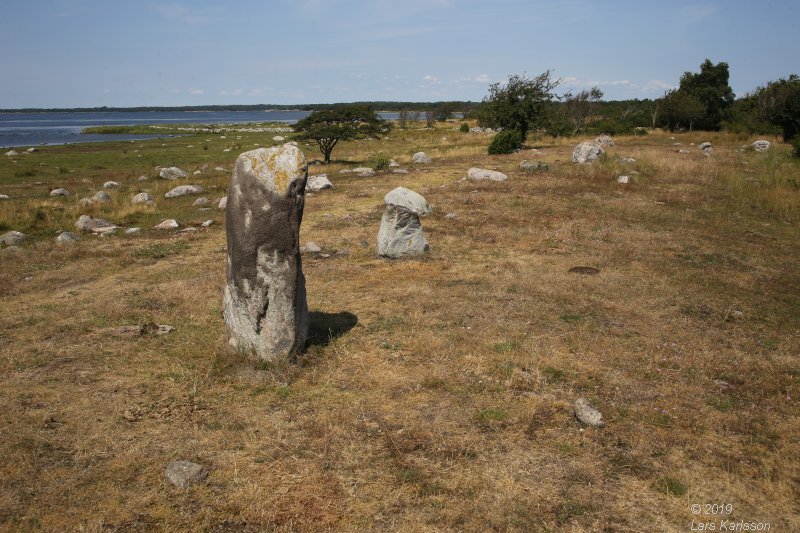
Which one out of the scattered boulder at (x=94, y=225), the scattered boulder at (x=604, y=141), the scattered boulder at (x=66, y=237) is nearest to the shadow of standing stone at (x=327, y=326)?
the scattered boulder at (x=66, y=237)

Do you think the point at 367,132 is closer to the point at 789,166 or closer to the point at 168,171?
the point at 168,171

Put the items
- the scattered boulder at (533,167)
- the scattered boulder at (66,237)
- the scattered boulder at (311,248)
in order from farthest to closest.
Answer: the scattered boulder at (533,167)
the scattered boulder at (66,237)
the scattered boulder at (311,248)

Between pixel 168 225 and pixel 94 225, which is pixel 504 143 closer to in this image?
pixel 168 225

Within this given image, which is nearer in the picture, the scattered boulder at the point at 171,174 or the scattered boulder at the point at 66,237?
the scattered boulder at the point at 66,237

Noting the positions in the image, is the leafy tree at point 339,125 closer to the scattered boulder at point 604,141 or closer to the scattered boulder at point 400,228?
the scattered boulder at point 604,141

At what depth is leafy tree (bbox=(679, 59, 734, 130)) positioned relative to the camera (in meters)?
59.5

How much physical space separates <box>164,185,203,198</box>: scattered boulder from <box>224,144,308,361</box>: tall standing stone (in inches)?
793

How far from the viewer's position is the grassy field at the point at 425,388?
581 centimetres

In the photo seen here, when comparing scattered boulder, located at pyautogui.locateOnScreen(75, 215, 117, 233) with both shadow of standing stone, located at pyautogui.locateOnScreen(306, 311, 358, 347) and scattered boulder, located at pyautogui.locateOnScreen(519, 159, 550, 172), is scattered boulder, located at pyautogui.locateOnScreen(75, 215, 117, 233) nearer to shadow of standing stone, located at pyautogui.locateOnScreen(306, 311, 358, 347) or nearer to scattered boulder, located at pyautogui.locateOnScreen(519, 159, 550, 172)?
shadow of standing stone, located at pyautogui.locateOnScreen(306, 311, 358, 347)

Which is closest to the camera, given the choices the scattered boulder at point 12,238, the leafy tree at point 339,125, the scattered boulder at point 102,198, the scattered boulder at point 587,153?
the scattered boulder at point 12,238

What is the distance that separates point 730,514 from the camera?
5621 mm

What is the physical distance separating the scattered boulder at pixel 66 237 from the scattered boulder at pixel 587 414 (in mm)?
17510

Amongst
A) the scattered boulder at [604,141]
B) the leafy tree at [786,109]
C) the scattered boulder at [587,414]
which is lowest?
the scattered boulder at [587,414]

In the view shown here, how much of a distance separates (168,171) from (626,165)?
29.3 m
